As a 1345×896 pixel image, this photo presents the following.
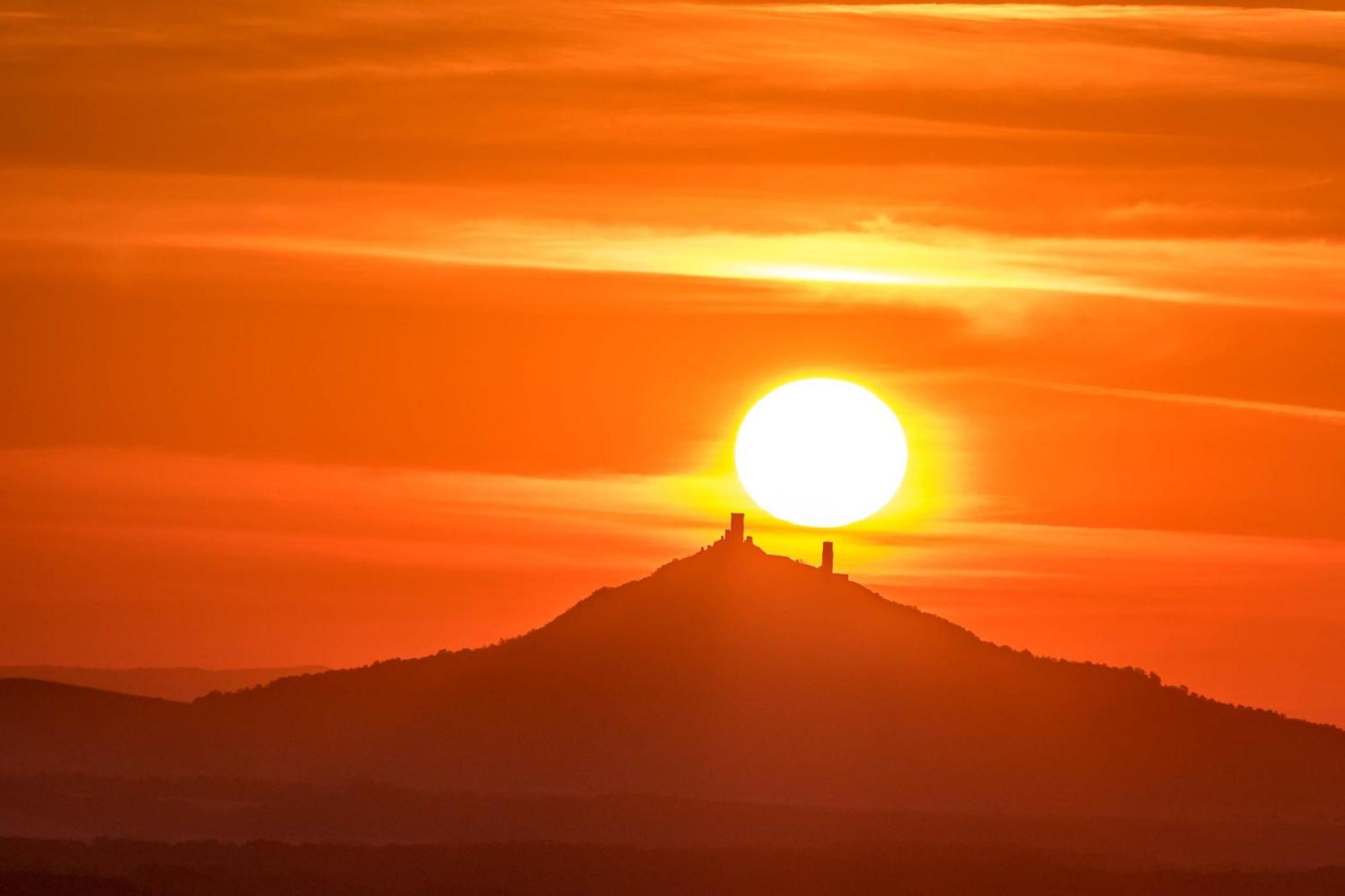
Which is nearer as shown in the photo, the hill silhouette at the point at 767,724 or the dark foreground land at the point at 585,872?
the dark foreground land at the point at 585,872

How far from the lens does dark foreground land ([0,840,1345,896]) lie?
9356 cm

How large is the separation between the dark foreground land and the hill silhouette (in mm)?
12829

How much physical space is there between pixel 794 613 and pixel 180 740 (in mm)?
28355

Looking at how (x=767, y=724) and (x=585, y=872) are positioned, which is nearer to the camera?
(x=585, y=872)

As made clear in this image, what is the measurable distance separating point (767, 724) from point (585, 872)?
21.4 m

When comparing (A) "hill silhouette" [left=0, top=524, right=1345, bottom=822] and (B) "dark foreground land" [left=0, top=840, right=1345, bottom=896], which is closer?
(B) "dark foreground land" [left=0, top=840, right=1345, bottom=896]

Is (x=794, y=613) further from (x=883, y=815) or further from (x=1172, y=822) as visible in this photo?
(x=1172, y=822)

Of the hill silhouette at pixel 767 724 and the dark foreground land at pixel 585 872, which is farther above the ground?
the hill silhouette at pixel 767 724

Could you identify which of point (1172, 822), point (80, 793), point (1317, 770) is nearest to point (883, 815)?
point (1172, 822)

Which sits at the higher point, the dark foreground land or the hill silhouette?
the hill silhouette

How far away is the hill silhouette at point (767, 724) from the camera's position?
117 metres

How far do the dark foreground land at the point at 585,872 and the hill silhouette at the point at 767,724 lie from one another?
505 inches

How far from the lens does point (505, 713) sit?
119562 mm

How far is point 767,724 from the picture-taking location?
388 ft
